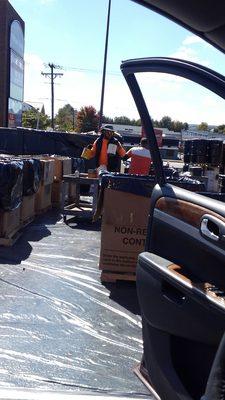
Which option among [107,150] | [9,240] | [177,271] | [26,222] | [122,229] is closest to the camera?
[177,271]

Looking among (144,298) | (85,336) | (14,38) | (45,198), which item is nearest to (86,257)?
(85,336)

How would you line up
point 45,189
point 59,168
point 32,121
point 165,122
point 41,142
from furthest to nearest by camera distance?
1. point 32,121
2. point 165,122
3. point 41,142
4. point 59,168
5. point 45,189

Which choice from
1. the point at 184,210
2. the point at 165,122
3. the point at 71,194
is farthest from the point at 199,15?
the point at 165,122

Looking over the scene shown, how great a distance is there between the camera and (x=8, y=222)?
753 centimetres

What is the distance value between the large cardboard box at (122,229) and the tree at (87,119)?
6060 centimetres

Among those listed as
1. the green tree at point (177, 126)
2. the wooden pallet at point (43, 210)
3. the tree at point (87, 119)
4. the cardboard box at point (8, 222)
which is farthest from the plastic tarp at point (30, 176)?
the tree at point (87, 119)

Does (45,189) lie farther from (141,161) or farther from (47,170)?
(141,161)

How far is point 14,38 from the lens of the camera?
102 feet

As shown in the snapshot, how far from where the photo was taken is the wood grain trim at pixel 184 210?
2.12 metres

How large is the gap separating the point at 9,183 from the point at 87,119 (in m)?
61.6

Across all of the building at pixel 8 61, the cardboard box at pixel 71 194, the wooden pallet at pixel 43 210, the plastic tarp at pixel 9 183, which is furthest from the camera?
the building at pixel 8 61

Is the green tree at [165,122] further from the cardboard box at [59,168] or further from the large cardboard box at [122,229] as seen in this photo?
the cardboard box at [59,168]

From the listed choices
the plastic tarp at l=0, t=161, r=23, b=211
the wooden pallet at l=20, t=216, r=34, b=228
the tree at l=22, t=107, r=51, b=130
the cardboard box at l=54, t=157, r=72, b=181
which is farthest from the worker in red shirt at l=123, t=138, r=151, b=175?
the tree at l=22, t=107, r=51, b=130

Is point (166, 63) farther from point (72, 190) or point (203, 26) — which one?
point (72, 190)
